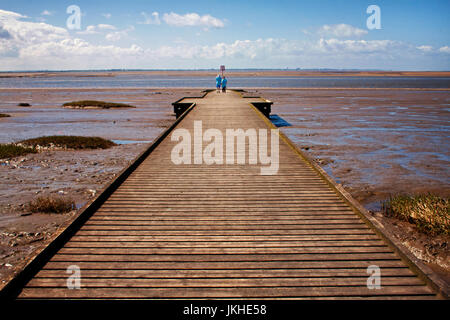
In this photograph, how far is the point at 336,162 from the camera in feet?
46.4

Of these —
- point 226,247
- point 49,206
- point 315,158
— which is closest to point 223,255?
point 226,247

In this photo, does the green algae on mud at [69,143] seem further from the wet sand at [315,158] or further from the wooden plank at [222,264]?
the wooden plank at [222,264]

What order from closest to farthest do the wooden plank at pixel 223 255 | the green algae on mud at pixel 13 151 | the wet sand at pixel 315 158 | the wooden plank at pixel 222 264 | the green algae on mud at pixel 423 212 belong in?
the wooden plank at pixel 222 264 < the wooden plank at pixel 223 255 < the green algae on mud at pixel 423 212 < the wet sand at pixel 315 158 < the green algae on mud at pixel 13 151

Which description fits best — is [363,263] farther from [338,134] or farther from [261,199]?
[338,134]

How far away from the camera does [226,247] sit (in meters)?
5.32

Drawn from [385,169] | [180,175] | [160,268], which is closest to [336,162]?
[385,169]

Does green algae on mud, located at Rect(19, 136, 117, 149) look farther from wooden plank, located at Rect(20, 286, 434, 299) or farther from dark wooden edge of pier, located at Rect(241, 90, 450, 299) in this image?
wooden plank, located at Rect(20, 286, 434, 299)

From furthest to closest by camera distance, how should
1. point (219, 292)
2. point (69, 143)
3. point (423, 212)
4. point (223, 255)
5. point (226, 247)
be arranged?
point (69, 143) → point (423, 212) → point (226, 247) → point (223, 255) → point (219, 292)

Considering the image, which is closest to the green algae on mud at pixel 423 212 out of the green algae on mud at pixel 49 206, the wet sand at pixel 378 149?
the wet sand at pixel 378 149

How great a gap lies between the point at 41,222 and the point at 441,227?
9.27 metres

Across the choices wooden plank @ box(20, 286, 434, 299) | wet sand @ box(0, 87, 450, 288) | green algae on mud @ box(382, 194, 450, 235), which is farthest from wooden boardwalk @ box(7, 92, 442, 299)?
green algae on mud @ box(382, 194, 450, 235)

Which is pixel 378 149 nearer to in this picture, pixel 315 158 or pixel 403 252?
pixel 315 158

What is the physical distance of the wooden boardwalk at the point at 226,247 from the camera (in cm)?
440

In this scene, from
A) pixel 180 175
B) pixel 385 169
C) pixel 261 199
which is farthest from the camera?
pixel 385 169
